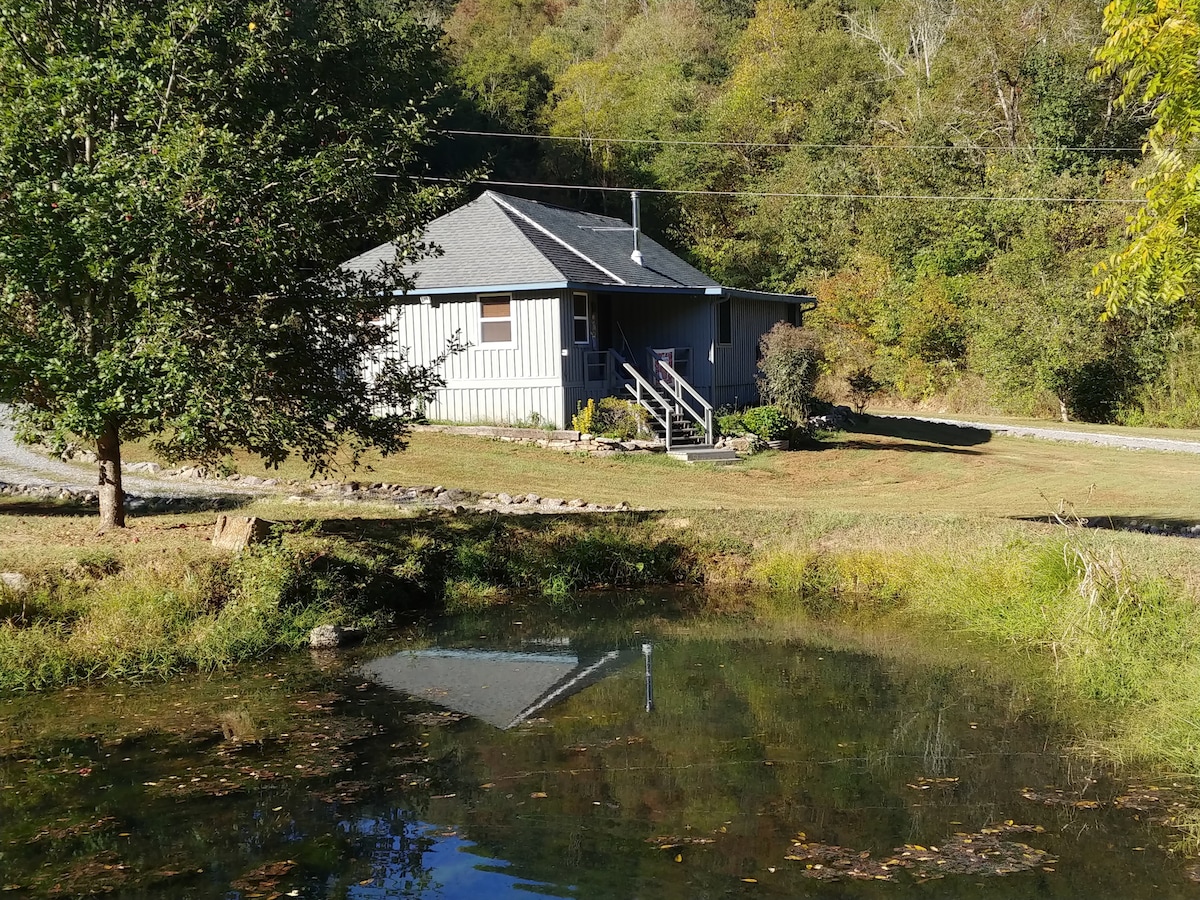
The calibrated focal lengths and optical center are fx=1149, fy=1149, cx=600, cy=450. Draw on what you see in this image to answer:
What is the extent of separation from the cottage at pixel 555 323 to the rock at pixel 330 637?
13136mm

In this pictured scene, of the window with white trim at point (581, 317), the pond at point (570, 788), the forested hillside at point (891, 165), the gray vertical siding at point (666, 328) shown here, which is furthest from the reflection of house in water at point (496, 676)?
the forested hillside at point (891, 165)

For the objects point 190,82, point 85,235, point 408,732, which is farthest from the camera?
point 190,82

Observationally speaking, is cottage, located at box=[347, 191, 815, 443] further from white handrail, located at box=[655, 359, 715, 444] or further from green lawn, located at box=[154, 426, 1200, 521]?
green lawn, located at box=[154, 426, 1200, 521]

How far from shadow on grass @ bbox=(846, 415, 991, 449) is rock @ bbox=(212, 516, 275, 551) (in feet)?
68.3

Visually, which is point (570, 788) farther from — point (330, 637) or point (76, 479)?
point (76, 479)

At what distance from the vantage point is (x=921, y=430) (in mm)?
32781

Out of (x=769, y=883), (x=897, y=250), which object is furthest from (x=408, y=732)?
(x=897, y=250)

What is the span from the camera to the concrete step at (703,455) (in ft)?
81.1

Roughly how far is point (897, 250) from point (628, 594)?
35.9 m

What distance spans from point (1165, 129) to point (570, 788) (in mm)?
7896

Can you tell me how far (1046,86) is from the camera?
45.1 metres

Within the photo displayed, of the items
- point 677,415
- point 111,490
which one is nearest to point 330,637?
point 111,490

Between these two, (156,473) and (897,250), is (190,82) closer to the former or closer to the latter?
(156,473)

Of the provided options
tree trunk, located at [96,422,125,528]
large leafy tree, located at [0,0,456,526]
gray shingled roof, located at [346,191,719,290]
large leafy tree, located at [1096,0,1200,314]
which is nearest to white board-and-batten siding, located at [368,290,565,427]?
gray shingled roof, located at [346,191,719,290]
